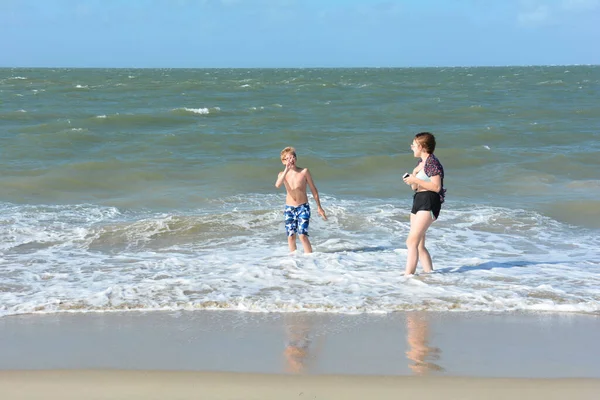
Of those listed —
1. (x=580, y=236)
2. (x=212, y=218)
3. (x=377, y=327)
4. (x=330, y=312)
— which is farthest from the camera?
(x=212, y=218)

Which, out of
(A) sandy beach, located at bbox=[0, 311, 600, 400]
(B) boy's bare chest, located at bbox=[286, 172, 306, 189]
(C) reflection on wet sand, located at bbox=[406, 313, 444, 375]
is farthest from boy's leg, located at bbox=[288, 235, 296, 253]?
(C) reflection on wet sand, located at bbox=[406, 313, 444, 375]

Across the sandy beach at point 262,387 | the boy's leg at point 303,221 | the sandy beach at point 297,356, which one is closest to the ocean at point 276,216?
the boy's leg at point 303,221

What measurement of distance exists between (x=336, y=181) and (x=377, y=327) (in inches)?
364

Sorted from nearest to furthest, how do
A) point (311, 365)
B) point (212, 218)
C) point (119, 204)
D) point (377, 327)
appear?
point (311, 365)
point (377, 327)
point (212, 218)
point (119, 204)

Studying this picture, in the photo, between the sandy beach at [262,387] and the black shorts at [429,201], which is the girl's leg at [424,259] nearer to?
the black shorts at [429,201]

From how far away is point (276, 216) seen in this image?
10.7 metres

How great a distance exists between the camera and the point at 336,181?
14.7 metres

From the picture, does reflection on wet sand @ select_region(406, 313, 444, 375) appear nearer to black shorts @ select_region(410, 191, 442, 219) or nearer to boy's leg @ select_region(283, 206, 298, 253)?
black shorts @ select_region(410, 191, 442, 219)

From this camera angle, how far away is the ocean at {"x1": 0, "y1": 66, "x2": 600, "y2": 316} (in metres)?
6.61

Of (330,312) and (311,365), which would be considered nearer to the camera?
(311,365)

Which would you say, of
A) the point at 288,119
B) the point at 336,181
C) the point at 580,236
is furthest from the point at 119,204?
the point at 288,119

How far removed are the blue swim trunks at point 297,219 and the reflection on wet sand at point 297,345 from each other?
7.74 ft

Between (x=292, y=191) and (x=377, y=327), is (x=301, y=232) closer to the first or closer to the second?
(x=292, y=191)

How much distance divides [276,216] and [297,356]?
19.2ft
